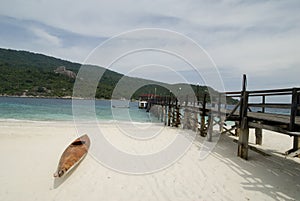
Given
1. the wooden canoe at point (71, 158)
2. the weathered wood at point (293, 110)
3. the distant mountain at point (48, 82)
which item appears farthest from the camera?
the distant mountain at point (48, 82)

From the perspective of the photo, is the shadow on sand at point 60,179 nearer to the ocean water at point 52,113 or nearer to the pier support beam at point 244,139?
the pier support beam at point 244,139

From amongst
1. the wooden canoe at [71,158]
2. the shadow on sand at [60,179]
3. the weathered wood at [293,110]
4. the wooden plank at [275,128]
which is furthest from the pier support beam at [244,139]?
the shadow on sand at [60,179]

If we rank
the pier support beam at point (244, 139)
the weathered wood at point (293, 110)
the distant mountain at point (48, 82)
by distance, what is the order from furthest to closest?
1. the distant mountain at point (48, 82)
2. the pier support beam at point (244, 139)
3. the weathered wood at point (293, 110)

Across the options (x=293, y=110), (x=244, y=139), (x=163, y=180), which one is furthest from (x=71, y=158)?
(x=293, y=110)

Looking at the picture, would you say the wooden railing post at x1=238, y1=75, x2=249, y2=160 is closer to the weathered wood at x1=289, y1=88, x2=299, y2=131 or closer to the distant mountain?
the weathered wood at x1=289, y1=88, x2=299, y2=131

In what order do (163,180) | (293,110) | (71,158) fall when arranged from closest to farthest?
(293,110)
(163,180)
(71,158)

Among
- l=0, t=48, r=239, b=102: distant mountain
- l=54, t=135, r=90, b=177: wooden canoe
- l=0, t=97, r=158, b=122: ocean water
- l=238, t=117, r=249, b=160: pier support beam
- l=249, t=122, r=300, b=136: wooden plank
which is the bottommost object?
l=0, t=97, r=158, b=122: ocean water

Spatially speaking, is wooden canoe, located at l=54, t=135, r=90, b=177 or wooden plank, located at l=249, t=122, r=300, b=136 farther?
wooden canoe, located at l=54, t=135, r=90, b=177

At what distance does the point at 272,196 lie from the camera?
14.9 feet

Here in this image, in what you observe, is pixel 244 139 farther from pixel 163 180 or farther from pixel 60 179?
pixel 60 179

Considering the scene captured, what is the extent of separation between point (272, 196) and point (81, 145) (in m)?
6.34

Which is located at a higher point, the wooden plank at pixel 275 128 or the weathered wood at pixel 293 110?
the weathered wood at pixel 293 110

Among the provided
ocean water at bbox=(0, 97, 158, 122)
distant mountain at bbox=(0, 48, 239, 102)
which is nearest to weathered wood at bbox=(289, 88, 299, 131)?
ocean water at bbox=(0, 97, 158, 122)

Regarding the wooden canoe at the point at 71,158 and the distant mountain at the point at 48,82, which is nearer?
the wooden canoe at the point at 71,158
